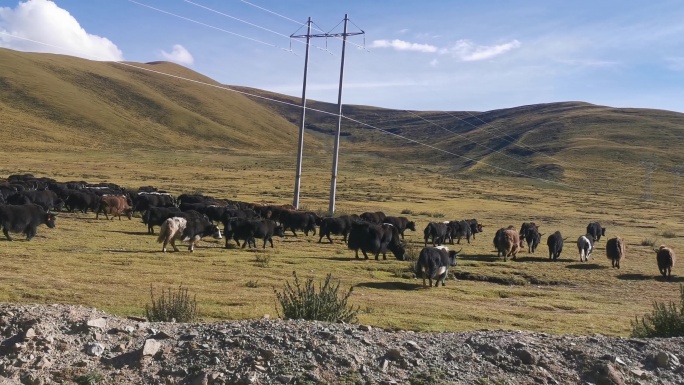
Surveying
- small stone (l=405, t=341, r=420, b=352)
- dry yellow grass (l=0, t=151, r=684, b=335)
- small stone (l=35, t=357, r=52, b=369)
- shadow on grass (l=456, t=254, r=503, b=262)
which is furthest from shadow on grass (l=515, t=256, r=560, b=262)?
small stone (l=35, t=357, r=52, b=369)

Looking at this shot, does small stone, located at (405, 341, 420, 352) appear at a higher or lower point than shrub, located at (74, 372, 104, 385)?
higher

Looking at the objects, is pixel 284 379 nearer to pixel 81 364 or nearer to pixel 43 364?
pixel 81 364

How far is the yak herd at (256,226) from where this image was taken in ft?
72.5

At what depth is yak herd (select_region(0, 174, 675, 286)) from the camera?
22.1 m

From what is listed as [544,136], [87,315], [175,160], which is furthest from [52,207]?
[544,136]

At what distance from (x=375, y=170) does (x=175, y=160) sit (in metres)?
36.6

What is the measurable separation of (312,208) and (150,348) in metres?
38.5

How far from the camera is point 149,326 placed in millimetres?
9102

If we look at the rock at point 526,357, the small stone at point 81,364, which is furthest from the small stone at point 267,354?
the rock at point 526,357

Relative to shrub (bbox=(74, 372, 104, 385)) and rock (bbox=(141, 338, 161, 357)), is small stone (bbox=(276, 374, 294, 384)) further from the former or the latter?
shrub (bbox=(74, 372, 104, 385))

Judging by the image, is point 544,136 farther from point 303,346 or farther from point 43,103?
point 303,346

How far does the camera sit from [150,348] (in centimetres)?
830

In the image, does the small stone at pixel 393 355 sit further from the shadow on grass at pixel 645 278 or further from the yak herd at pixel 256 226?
the shadow on grass at pixel 645 278

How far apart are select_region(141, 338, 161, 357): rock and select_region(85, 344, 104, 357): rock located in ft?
1.85
